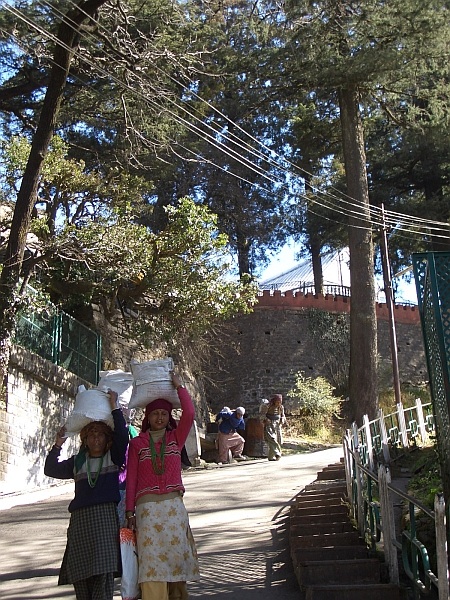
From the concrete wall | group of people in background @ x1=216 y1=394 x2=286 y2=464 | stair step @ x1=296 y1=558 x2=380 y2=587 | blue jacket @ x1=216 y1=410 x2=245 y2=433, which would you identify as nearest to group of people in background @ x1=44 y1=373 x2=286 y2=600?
stair step @ x1=296 y1=558 x2=380 y2=587

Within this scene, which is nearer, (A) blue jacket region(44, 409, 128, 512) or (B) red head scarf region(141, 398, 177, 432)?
(A) blue jacket region(44, 409, 128, 512)

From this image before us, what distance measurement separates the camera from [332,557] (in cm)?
652

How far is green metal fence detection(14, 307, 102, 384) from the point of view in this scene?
15.3 meters

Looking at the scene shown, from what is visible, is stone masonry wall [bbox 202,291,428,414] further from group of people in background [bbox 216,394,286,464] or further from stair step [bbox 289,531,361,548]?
stair step [bbox 289,531,361,548]

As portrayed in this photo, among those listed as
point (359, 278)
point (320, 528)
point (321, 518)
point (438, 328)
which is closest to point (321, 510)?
point (321, 518)

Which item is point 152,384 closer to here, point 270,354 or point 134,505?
point 134,505

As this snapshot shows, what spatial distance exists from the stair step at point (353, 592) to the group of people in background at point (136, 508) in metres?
0.97

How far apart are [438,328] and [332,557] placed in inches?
82.0

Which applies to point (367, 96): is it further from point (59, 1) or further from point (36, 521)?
point (36, 521)

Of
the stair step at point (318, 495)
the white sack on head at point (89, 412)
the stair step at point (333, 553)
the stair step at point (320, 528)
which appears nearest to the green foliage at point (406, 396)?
the stair step at point (318, 495)

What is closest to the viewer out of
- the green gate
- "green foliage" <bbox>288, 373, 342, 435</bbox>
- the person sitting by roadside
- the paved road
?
the green gate

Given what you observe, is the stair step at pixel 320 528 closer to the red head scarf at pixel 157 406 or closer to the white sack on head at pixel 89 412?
the red head scarf at pixel 157 406

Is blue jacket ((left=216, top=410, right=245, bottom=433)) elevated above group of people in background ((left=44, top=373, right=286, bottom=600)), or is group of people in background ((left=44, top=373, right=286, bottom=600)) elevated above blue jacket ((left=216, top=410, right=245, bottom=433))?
blue jacket ((left=216, top=410, right=245, bottom=433))

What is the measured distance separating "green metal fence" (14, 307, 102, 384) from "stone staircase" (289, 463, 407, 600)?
26.0ft
